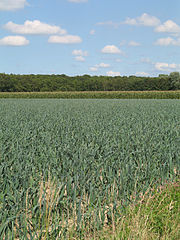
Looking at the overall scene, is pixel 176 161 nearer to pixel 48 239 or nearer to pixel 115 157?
pixel 115 157

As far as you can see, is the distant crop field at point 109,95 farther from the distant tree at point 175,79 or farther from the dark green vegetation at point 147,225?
the dark green vegetation at point 147,225

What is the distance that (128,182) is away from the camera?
4.95 metres

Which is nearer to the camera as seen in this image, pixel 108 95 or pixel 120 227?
pixel 120 227

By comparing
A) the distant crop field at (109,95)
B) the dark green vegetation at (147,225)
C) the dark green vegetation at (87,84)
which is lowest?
the dark green vegetation at (147,225)

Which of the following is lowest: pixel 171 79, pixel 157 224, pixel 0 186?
pixel 157 224

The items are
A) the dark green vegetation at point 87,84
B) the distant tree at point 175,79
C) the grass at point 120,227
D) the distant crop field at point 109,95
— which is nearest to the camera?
the grass at point 120,227

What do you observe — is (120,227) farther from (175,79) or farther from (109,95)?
(175,79)

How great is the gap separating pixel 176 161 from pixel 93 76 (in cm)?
11578

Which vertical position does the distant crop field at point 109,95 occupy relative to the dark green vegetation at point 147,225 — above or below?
above

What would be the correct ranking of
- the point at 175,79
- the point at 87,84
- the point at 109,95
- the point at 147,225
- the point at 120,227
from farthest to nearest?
the point at 87,84, the point at 175,79, the point at 109,95, the point at 147,225, the point at 120,227

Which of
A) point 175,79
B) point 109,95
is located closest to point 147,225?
point 109,95

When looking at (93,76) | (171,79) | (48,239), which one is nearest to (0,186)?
(48,239)

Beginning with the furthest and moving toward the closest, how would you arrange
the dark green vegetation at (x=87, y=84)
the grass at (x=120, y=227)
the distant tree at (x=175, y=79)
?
the dark green vegetation at (x=87, y=84) → the distant tree at (x=175, y=79) → the grass at (x=120, y=227)

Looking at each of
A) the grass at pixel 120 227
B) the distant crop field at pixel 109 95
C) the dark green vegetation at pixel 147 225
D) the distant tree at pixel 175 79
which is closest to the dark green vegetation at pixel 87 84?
the distant tree at pixel 175 79
